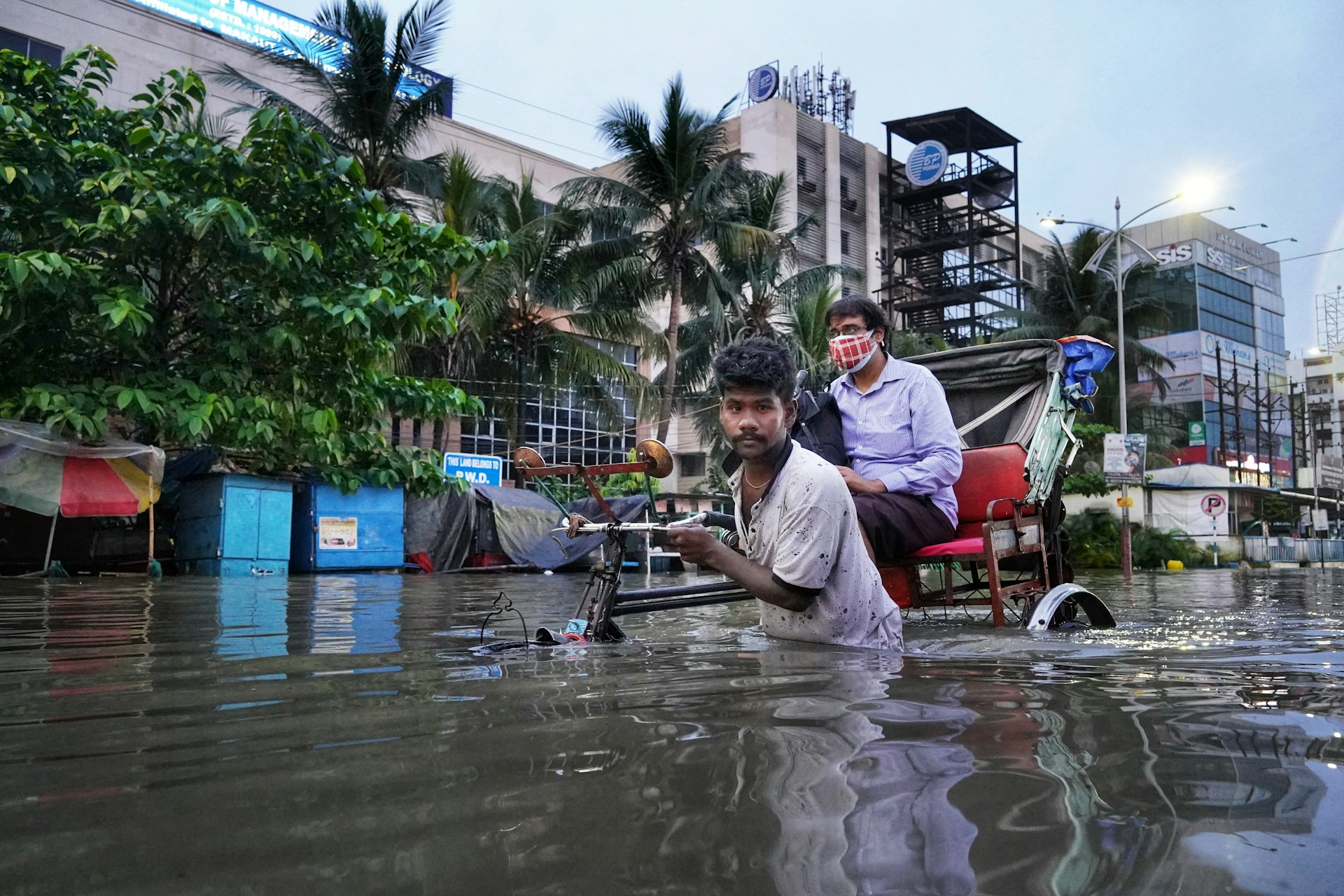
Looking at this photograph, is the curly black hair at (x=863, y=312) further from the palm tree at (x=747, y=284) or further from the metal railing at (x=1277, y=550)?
the metal railing at (x=1277, y=550)

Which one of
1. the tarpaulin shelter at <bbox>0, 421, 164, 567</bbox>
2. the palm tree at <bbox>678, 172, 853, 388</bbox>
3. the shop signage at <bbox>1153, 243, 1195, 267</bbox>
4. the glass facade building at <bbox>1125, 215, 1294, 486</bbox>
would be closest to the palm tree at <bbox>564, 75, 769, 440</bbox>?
the palm tree at <bbox>678, 172, 853, 388</bbox>

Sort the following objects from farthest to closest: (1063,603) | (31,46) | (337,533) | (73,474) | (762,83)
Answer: (762,83)
(31,46)
(337,533)
(73,474)
(1063,603)

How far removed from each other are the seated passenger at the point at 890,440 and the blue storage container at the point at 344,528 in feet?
43.1

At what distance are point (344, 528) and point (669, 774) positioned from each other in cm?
1597

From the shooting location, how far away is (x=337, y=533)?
16.3 metres

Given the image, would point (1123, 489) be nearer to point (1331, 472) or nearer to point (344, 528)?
point (344, 528)

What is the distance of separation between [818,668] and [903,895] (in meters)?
1.80

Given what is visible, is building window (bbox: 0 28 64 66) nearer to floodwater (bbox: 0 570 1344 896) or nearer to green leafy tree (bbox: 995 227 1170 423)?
floodwater (bbox: 0 570 1344 896)

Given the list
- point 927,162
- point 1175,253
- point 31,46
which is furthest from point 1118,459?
point 1175,253

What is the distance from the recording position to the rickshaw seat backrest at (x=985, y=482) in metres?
5.09

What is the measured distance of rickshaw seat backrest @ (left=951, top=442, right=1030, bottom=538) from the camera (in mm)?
5086

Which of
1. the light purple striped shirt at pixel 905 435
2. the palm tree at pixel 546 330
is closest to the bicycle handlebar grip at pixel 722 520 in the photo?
the light purple striped shirt at pixel 905 435

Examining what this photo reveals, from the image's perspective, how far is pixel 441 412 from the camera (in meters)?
14.3

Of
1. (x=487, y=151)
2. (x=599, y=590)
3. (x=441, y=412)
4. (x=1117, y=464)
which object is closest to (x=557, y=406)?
(x=487, y=151)
